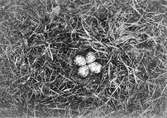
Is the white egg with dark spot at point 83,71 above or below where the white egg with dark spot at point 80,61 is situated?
below

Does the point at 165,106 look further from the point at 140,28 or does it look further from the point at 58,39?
the point at 58,39

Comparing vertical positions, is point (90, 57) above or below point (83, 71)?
above

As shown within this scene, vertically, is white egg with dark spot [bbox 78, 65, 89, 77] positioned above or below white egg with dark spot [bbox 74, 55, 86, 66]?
below

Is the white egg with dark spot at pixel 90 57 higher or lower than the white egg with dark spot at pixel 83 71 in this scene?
higher

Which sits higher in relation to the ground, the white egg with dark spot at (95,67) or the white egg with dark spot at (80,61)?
the white egg with dark spot at (80,61)

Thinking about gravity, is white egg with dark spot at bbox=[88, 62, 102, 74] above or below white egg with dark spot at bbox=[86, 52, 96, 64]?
below

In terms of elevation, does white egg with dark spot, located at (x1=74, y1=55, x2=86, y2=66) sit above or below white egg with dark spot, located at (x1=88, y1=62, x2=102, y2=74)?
above

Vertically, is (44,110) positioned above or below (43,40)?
below

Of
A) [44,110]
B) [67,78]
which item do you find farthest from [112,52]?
[44,110]
